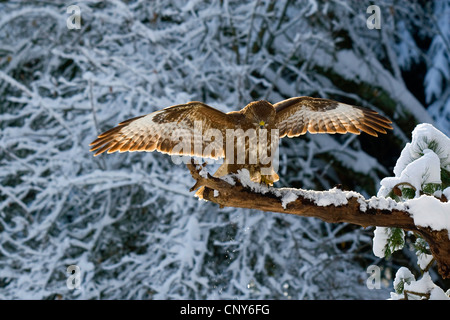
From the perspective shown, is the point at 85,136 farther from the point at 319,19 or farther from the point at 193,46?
the point at 319,19

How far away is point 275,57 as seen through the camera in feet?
23.4

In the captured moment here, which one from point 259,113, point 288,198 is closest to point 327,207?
point 288,198

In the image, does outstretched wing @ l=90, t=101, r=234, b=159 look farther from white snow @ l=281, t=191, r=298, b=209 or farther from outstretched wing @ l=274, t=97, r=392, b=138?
white snow @ l=281, t=191, r=298, b=209

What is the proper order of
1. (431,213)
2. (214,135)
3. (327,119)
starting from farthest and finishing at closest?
(327,119)
(214,135)
(431,213)

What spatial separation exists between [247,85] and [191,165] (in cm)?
466

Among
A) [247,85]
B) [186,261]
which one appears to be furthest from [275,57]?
[186,261]

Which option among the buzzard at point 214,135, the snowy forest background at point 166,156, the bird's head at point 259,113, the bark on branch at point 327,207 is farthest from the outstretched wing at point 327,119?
the snowy forest background at point 166,156

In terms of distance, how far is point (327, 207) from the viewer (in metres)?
2.73

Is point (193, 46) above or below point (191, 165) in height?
above

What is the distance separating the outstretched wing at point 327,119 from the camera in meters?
3.93

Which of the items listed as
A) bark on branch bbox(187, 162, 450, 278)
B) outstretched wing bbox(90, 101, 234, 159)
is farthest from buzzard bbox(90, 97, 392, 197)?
bark on branch bbox(187, 162, 450, 278)

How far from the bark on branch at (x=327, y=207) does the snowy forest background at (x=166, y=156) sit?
3.23m

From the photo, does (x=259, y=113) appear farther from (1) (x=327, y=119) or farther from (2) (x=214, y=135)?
(1) (x=327, y=119)

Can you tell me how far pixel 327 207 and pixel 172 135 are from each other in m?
1.24
